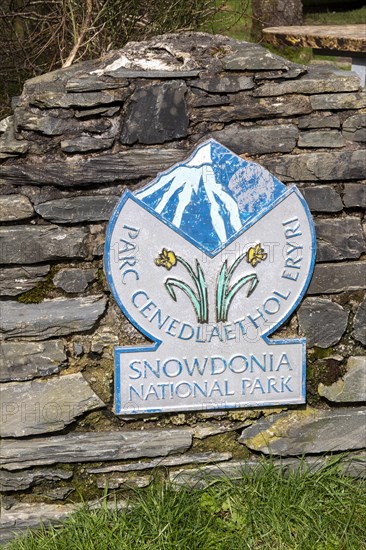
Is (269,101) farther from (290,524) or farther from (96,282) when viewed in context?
(290,524)

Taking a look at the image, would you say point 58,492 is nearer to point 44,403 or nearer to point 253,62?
point 44,403

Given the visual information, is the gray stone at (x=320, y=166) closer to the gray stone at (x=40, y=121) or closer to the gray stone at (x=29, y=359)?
the gray stone at (x=40, y=121)

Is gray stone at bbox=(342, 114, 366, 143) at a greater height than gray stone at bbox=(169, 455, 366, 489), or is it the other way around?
gray stone at bbox=(342, 114, 366, 143)

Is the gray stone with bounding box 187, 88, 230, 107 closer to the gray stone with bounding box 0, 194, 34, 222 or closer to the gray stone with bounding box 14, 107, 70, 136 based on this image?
the gray stone with bounding box 14, 107, 70, 136

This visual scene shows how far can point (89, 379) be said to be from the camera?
2996 millimetres

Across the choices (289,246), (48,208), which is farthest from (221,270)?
(48,208)

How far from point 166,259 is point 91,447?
75 centimetres

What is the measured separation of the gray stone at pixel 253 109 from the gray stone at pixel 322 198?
0.28 meters

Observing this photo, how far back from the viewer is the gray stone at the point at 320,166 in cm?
292

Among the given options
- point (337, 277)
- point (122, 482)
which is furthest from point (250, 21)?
point (122, 482)

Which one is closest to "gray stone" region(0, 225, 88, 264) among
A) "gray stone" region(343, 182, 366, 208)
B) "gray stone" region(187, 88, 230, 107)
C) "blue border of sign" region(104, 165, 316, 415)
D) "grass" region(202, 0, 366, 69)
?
"blue border of sign" region(104, 165, 316, 415)

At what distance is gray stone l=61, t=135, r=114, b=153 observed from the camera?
2.81 m

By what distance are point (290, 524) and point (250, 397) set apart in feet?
1.56

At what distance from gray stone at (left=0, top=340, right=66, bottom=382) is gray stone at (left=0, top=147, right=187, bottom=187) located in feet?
1.91
